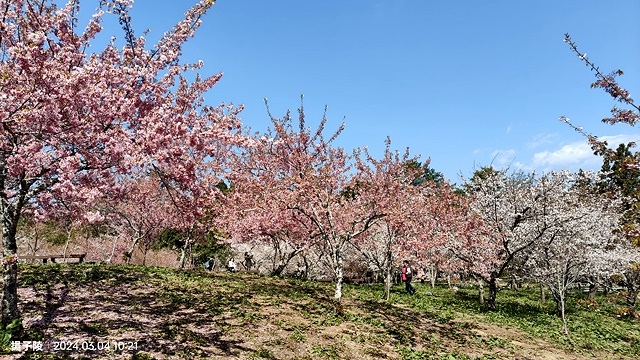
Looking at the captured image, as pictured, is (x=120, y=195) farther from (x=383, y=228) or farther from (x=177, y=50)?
(x=383, y=228)

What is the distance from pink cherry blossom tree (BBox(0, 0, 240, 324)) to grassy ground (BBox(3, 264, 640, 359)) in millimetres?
1866

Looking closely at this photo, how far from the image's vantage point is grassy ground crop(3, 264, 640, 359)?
7664mm

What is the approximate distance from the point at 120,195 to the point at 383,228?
20051 millimetres

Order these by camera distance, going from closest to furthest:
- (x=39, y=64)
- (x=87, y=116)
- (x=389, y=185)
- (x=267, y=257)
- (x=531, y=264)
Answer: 1. (x=39, y=64)
2. (x=87, y=116)
3. (x=389, y=185)
4. (x=531, y=264)
5. (x=267, y=257)

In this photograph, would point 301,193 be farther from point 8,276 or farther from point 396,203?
point 8,276

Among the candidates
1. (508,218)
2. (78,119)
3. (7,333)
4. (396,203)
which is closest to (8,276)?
(7,333)

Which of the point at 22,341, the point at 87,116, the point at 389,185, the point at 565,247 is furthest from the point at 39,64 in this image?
the point at 565,247

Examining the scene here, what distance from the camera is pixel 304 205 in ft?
45.8

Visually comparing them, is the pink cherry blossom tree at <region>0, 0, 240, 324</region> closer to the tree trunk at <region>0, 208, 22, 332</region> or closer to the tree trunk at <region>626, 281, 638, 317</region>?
the tree trunk at <region>0, 208, 22, 332</region>

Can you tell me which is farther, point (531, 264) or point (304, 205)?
point (531, 264)

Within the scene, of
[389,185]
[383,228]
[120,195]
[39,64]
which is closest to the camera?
[39,64]

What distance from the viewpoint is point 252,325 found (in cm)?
968

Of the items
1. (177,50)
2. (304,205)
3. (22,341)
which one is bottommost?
(22,341)

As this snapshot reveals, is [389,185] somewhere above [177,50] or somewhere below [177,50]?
below
